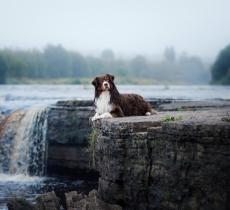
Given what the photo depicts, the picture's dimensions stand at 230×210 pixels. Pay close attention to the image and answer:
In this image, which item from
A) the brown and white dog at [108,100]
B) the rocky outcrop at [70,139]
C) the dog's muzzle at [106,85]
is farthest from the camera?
the rocky outcrop at [70,139]

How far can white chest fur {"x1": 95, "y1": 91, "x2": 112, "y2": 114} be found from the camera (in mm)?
14453

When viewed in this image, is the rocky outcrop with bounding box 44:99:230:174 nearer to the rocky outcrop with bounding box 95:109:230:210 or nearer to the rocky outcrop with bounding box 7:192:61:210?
the rocky outcrop with bounding box 7:192:61:210

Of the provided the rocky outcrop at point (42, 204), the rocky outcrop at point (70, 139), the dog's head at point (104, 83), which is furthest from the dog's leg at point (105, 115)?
the rocky outcrop at point (70, 139)

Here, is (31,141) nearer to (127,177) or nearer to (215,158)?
(127,177)

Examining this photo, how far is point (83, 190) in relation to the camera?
2000 cm

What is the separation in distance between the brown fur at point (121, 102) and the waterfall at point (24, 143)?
9329mm

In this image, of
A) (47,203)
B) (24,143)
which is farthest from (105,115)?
(24,143)

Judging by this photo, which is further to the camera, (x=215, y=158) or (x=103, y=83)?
(x=103, y=83)

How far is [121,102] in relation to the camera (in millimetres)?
15125

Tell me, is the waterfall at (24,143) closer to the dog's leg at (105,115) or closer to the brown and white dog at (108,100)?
the brown and white dog at (108,100)

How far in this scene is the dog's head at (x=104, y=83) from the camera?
14211mm

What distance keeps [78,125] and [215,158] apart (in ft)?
45.9

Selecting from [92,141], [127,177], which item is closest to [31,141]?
[92,141]

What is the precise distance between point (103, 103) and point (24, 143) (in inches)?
465
